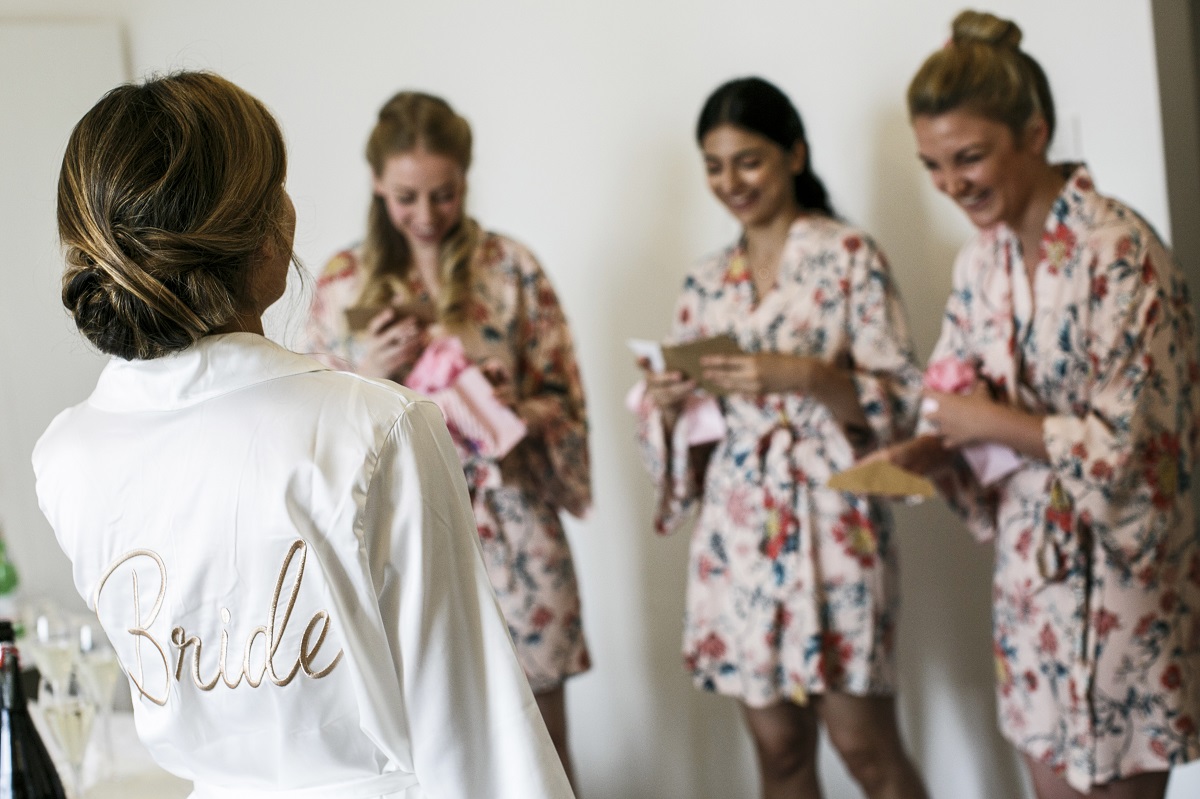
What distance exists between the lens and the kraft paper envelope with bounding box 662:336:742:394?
231cm

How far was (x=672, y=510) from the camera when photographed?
264 cm

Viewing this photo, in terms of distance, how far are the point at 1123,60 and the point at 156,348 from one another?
2190 mm

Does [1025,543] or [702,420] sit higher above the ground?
[702,420]

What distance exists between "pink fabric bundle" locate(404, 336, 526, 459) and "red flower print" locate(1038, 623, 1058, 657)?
3.58 feet

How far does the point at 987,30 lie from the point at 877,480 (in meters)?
0.84

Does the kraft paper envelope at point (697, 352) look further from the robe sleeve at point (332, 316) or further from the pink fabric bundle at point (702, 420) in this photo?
the robe sleeve at point (332, 316)

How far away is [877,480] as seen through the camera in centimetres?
214

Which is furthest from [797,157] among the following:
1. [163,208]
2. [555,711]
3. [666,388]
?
[163,208]

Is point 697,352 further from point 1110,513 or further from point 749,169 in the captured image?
point 1110,513

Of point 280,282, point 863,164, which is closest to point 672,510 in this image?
point 863,164

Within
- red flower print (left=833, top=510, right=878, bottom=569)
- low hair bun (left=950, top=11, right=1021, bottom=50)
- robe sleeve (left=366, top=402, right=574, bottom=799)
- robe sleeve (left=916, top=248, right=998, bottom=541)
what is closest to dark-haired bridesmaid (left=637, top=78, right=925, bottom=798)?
red flower print (left=833, top=510, right=878, bottom=569)

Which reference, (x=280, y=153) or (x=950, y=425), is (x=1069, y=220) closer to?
(x=950, y=425)

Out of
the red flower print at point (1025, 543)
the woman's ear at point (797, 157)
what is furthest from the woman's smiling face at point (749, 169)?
the red flower print at point (1025, 543)

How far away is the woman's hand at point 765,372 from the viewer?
2.29 m
